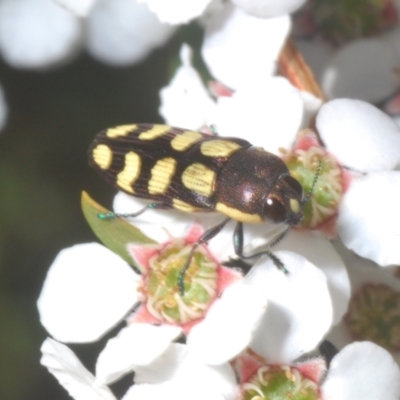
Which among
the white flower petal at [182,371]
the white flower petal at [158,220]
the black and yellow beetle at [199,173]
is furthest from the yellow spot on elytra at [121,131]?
the white flower petal at [182,371]

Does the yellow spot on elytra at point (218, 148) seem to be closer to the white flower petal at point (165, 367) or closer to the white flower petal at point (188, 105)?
the white flower petal at point (188, 105)

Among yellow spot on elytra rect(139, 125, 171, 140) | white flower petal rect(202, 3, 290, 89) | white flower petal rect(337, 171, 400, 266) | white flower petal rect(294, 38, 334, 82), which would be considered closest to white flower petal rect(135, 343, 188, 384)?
white flower petal rect(337, 171, 400, 266)

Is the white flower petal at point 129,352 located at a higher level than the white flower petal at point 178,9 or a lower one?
lower

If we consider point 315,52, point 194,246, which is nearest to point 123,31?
point 315,52

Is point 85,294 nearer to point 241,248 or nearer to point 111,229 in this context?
point 111,229

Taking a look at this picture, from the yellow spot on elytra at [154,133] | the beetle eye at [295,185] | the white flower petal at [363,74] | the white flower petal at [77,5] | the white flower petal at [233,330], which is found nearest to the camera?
the white flower petal at [233,330]

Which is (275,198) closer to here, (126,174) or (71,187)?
(126,174)

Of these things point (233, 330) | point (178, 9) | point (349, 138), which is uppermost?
point (178, 9)
